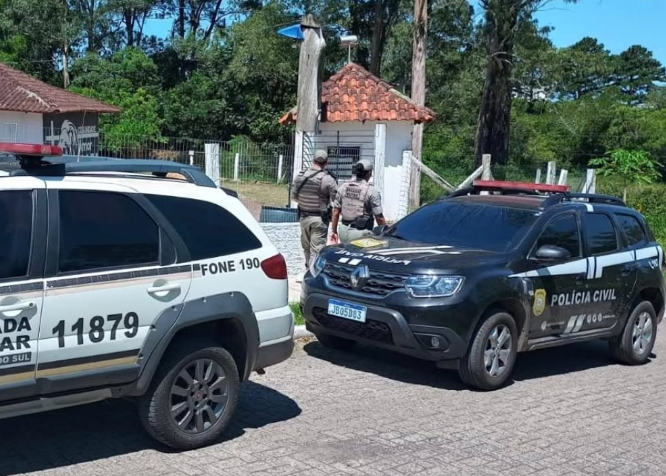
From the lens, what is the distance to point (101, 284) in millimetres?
5062

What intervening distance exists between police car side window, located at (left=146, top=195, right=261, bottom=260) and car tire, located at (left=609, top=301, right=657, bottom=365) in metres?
4.74

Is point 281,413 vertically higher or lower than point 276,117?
lower

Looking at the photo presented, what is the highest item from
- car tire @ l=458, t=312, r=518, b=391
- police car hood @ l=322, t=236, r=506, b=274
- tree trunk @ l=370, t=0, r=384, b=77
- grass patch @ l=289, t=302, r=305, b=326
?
tree trunk @ l=370, t=0, r=384, b=77

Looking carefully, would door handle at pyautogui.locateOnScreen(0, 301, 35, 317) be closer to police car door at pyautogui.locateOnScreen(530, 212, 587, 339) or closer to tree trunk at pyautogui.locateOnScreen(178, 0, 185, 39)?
police car door at pyautogui.locateOnScreen(530, 212, 587, 339)

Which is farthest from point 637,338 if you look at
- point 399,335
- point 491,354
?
point 399,335

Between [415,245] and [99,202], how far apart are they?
12.5 feet

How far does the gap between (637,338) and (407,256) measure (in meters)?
2.98

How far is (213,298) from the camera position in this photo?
5586mm

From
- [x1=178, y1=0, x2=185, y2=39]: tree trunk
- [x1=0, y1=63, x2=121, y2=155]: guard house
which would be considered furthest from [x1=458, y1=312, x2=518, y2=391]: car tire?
[x1=178, y1=0, x2=185, y2=39]: tree trunk

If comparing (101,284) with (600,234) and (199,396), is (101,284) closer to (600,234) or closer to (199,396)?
(199,396)

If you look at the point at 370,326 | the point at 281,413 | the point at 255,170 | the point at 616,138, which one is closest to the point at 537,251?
the point at 370,326

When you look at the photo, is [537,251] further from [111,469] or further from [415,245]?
[111,469]

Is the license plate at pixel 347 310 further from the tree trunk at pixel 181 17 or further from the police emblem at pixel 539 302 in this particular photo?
the tree trunk at pixel 181 17

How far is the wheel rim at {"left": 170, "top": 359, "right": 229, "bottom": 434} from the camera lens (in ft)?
18.1
